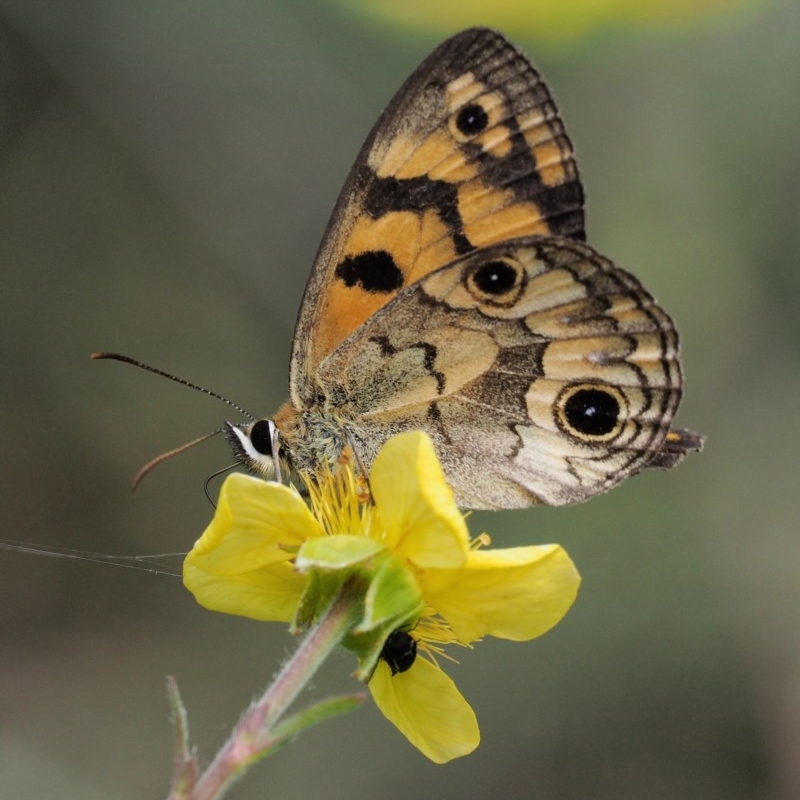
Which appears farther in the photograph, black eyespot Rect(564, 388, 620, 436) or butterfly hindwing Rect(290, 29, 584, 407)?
butterfly hindwing Rect(290, 29, 584, 407)

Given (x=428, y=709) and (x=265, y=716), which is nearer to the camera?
(x=265, y=716)

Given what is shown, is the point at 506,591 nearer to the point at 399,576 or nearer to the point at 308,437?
the point at 399,576

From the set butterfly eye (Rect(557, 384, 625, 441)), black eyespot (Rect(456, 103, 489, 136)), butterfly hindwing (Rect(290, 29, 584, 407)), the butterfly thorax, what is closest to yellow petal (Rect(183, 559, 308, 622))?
the butterfly thorax

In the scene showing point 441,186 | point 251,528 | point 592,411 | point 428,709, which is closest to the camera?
point 251,528

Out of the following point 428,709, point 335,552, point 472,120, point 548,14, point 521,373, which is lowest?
point 428,709

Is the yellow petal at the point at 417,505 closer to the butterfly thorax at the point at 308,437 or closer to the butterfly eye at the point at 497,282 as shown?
the butterfly thorax at the point at 308,437

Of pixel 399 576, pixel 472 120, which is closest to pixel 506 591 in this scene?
pixel 399 576

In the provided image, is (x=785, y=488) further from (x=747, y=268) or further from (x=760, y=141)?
(x=760, y=141)

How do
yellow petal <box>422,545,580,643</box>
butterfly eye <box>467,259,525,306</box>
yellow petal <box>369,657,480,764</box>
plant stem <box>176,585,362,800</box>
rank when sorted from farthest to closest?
butterfly eye <box>467,259,525,306</box>
yellow petal <box>369,657,480,764</box>
yellow petal <box>422,545,580,643</box>
plant stem <box>176,585,362,800</box>

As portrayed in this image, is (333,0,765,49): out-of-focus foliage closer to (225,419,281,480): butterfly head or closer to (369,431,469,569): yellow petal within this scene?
(225,419,281,480): butterfly head
